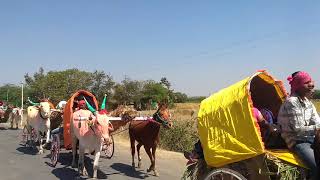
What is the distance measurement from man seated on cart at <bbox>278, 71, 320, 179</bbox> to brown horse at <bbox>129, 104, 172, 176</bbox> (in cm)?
572

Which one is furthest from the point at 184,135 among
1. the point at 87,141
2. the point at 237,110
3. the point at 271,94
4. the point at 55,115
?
the point at 237,110

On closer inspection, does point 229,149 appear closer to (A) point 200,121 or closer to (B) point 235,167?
(B) point 235,167

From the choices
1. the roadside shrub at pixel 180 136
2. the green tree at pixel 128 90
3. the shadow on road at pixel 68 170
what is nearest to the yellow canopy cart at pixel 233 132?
the shadow on road at pixel 68 170


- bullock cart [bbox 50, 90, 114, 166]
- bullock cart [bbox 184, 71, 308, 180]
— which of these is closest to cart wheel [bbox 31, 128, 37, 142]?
bullock cart [bbox 50, 90, 114, 166]

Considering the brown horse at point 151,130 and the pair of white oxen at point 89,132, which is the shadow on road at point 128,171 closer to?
the brown horse at point 151,130

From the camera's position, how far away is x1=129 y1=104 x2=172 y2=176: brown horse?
13.0 m

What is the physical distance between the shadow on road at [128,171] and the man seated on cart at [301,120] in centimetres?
639

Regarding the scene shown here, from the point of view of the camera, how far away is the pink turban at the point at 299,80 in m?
7.40

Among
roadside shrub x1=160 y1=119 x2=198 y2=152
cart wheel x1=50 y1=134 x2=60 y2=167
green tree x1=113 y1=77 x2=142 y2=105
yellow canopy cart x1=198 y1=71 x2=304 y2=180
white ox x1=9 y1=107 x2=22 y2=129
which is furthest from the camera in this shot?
green tree x1=113 y1=77 x2=142 y2=105

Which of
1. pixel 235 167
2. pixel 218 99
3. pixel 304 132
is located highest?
pixel 218 99

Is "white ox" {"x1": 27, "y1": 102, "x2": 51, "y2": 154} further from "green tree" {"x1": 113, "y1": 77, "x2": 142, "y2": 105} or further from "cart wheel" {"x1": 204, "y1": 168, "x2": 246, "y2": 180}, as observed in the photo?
"green tree" {"x1": 113, "y1": 77, "x2": 142, "y2": 105}

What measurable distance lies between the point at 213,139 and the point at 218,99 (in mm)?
735

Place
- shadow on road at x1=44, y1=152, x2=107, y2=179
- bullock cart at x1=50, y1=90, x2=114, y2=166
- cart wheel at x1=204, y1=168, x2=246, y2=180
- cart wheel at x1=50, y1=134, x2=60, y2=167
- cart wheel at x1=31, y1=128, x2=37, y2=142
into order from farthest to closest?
cart wheel at x1=31, y1=128, x2=37, y2=142 → cart wheel at x1=50, y1=134, x2=60, y2=167 → bullock cart at x1=50, y1=90, x2=114, y2=166 → shadow on road at x1=44, y1=152, x2=107, y2=179 → cart wheel at x1=204, y1=168, x2=246, y2=180

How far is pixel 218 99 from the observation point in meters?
8.16
